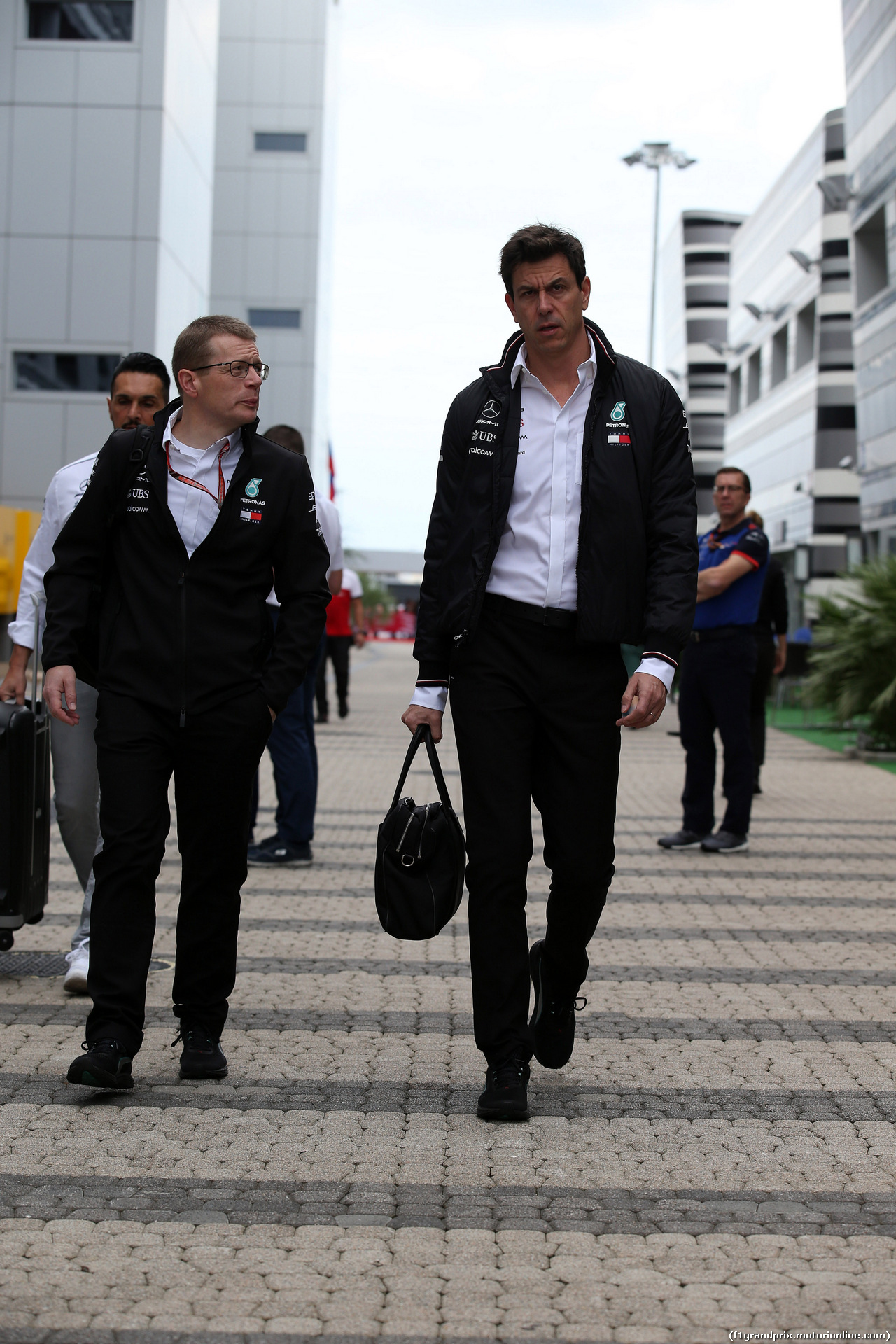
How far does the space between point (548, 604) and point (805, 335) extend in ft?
167

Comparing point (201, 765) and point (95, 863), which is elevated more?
point (201, 765)

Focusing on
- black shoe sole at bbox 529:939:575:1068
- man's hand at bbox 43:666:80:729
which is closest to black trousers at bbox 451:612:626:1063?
black shoe sole at bbox 529:939:575:1068

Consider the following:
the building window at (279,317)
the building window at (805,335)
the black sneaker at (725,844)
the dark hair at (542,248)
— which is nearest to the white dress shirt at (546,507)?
the dark hair at (542,248)

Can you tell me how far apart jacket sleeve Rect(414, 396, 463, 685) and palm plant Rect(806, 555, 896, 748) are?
11.4 metres

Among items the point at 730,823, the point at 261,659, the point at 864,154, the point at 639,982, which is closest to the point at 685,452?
the point at 261,659

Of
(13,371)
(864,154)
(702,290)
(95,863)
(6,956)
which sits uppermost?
(702,290)

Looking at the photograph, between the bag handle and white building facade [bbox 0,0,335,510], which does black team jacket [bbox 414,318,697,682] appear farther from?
white building facade [bbox 0,0,335,510]

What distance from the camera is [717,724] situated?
8.77 metres

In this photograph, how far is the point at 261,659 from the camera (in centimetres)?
432

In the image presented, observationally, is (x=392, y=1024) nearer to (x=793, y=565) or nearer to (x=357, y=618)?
(x=357, y=618)

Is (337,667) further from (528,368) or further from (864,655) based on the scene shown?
(528,368)

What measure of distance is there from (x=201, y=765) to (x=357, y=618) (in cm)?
1581

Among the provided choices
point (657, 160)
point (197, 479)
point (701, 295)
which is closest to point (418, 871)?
point (197, 479)

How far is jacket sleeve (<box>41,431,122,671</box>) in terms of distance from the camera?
420 cm
